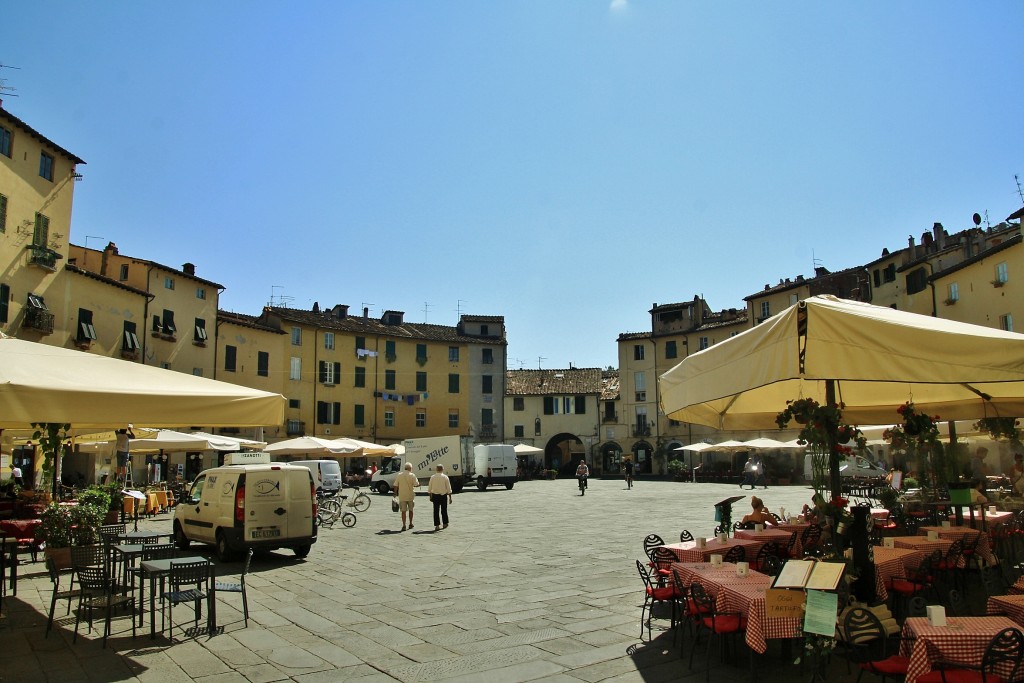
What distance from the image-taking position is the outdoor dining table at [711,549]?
8039 millimetres

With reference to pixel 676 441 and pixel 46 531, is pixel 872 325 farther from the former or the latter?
pixel 676 441

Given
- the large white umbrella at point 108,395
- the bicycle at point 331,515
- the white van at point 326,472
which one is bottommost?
the bicycle at point 331,515

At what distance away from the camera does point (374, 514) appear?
76.7 feet

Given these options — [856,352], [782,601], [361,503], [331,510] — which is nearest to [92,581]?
[782,601]

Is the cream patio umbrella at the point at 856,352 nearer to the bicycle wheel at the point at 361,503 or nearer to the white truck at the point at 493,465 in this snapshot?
the bicycle wheel at the point at 361,503

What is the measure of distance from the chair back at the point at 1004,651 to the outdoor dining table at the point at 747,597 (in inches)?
44.5

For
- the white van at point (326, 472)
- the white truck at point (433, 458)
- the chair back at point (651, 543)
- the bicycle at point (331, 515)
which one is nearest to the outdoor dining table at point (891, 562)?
the chair back at point (651, 543)

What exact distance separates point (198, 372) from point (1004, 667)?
129 feet

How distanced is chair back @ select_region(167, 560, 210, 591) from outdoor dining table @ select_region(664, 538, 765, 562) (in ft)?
16.5

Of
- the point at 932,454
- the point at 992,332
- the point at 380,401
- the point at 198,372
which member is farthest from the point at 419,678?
the point at 380,401

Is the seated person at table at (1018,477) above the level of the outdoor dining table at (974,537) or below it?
above

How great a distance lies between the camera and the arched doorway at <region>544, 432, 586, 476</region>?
62.1 m

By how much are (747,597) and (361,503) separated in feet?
62.8

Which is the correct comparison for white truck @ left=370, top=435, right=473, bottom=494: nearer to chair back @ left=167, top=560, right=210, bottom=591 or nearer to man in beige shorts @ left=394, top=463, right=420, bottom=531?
man in beige shorts @ left=394, top=463, right=420, bottom=531
